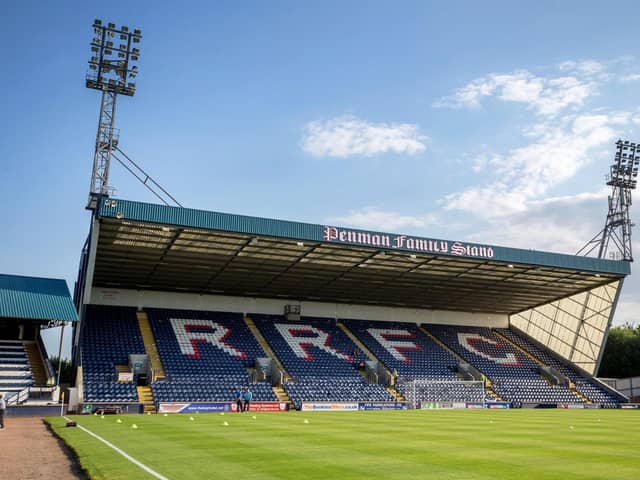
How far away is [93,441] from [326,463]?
25.4ft

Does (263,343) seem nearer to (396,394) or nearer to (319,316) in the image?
(319,316)

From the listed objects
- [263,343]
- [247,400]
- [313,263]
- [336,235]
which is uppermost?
[336,235]

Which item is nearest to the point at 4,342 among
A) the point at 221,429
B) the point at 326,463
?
the point at 221,429

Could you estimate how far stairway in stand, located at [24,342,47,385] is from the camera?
117 ft

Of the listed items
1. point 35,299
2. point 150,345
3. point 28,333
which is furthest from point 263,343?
point 35,299

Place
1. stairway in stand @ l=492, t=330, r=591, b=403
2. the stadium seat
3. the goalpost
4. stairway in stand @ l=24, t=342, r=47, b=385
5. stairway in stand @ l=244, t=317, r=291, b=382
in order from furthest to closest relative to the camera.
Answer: stairway in stand @ l=492, t=330, r=591, b=403 < stairway in stand @ l=244, t=317, r=291, b=382 < the goalpost < the stadium seat < stairway in stand @ l=24, t=342, r=47, b=385

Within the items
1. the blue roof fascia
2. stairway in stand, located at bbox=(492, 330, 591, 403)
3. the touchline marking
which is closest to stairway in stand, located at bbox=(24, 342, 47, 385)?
the blue roof fascia

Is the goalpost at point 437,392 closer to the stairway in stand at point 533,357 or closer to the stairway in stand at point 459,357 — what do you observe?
the stairway in stand at point 459,357

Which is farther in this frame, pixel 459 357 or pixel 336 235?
pixel 459 357

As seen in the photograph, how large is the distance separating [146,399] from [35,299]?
939 cm

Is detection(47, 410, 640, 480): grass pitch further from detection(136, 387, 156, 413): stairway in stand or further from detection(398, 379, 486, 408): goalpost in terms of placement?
detection(398, 379, 486, 408): goalpost

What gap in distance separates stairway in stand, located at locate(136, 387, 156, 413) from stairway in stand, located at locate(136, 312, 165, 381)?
2.91 ft

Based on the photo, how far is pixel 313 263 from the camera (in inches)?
1686

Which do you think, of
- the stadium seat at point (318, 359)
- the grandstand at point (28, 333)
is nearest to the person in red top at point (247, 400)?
the stadium seat at point (318, 359)
